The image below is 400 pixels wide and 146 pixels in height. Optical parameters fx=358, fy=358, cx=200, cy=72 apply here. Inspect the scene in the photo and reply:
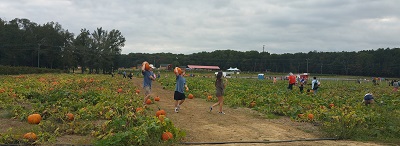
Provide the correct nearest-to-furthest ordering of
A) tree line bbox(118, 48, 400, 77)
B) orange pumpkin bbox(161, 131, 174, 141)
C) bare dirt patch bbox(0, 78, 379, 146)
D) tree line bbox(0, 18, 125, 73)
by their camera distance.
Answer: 1. orange pumpkin bbox(161, 131, 174, 141)
2. bare dirt patch bbox(0, 78, 379, 146)
3. tree line bbox(0, 18, 125, 73)
4. tree line bbox(118, 48, 400, 77)

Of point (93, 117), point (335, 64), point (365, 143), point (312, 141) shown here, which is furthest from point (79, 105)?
point (335, 64)

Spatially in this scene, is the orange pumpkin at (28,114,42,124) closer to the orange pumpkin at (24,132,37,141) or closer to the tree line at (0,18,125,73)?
the orange pumpkin at (24,132,37,141)

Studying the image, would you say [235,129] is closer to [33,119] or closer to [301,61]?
[33,119]

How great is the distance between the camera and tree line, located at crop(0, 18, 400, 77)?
9269 centimetres

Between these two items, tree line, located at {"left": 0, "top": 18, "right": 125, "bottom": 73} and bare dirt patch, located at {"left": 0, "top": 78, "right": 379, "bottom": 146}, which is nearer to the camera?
bare dirt patch, located at {"left": 0, "top": 78, "right": 379, "bottom": 146}

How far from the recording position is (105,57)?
107m

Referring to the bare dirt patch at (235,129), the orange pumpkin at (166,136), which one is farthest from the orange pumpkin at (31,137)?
the orange pumpkin at (166,136)

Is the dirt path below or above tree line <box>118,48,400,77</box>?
below

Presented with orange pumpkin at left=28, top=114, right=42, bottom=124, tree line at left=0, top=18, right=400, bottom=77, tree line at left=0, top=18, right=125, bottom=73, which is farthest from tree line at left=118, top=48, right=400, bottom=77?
orange pumpkin at left=28, top=114, right=42, bottom=124

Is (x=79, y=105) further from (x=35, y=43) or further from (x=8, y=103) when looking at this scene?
(x=35, y=43)

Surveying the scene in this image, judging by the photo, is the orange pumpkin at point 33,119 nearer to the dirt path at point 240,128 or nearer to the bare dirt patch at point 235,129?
the bare dirt patch at point 235,129

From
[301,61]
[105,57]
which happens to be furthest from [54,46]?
[301,61]

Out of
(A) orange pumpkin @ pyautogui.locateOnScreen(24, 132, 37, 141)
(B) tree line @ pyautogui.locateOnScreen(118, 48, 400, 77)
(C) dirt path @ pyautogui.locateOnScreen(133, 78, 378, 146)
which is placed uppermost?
(B) tree line @ pyautogui.locateOnScreen(118, 48, 400, 77)

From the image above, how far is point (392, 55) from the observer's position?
5064 inches
